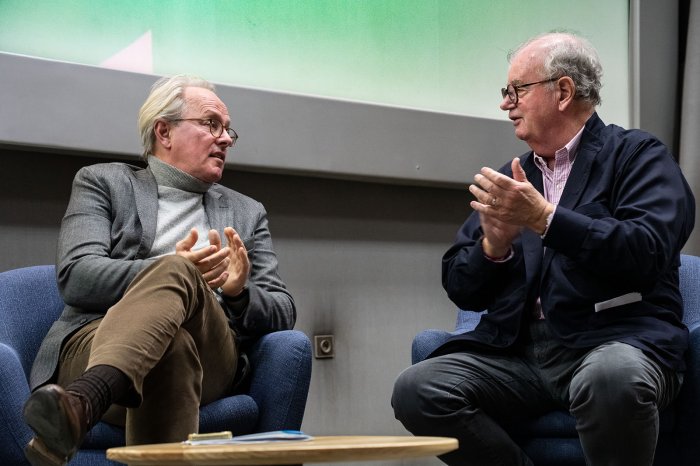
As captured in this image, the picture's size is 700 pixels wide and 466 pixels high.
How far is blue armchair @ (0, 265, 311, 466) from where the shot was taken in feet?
7.00

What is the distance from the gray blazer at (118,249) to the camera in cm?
241

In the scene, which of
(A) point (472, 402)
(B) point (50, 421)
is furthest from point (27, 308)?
(A) point (472, 402)

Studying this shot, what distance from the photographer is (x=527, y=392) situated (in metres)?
2.40

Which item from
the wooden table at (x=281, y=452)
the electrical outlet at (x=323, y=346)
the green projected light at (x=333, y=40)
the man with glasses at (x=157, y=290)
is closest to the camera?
the wooden table at (x=281, y=452)

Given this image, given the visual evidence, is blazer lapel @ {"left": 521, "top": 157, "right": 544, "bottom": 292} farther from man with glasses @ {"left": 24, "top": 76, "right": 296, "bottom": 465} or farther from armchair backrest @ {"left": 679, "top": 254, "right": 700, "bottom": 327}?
man with glasses @ {"left": 24, "top": 76, "right": 296, "bottom": 465}

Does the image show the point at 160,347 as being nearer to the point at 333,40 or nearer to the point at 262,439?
the point at 262,439

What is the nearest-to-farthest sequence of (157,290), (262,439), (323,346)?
(262,439) → (157,290) → (323,346)

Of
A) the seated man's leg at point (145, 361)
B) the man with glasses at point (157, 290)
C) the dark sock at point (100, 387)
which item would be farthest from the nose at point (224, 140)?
the dark sock at point (100, 387)

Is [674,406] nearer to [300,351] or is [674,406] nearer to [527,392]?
[527,392]

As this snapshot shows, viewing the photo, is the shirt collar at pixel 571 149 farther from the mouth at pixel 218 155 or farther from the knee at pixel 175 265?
the knee at pixel 175 265

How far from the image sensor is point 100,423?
2215mm

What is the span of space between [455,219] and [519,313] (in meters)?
1.48

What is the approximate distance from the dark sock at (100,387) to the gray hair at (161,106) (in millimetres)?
1184

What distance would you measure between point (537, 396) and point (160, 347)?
101cm
